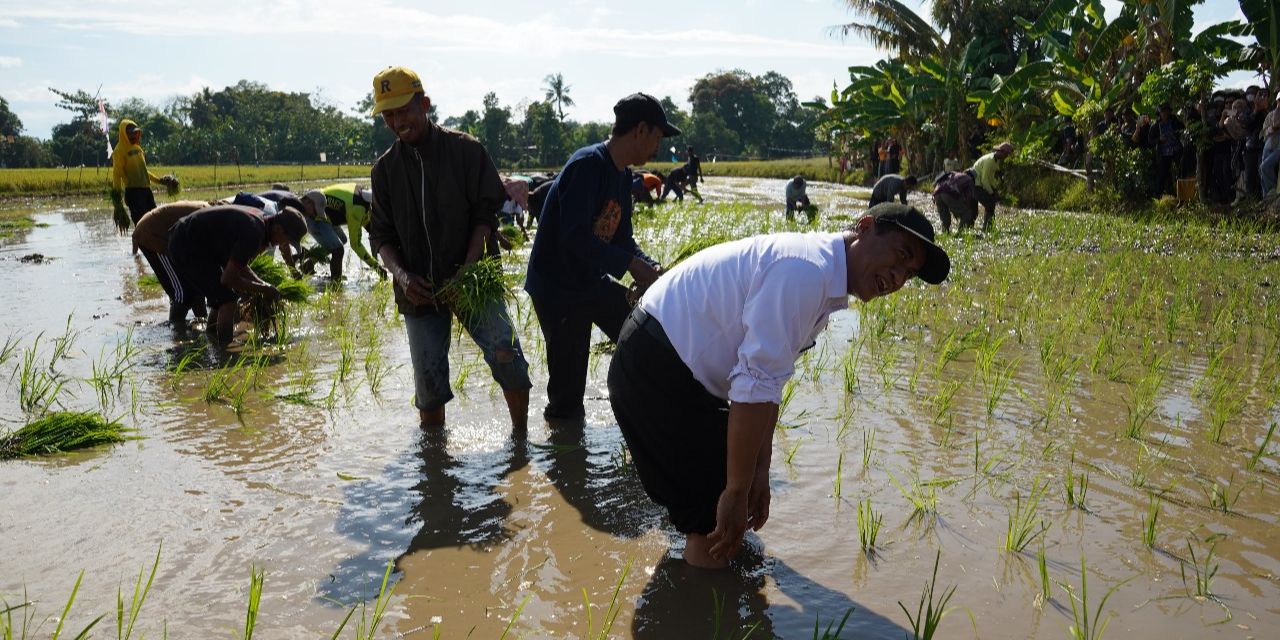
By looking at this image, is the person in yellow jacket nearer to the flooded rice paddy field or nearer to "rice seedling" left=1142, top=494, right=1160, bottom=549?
the flooded rice paddy field

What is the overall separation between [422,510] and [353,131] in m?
60.1

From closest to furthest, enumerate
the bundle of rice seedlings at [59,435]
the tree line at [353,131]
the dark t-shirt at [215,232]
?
the bundle of rice seedlings at [59,435] < the dark t-shirt at [215,232] < the tree line at [353,131]

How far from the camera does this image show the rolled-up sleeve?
1.98m

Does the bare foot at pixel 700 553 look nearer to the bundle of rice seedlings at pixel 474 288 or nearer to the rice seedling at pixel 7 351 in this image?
the bundle of rice seedlings at pixel 474 288

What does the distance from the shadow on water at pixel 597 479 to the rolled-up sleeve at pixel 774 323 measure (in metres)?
1.11

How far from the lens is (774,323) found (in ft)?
6.51

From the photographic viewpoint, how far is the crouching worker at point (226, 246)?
5.65 m

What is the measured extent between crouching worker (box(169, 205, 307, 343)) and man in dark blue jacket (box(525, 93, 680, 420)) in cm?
253

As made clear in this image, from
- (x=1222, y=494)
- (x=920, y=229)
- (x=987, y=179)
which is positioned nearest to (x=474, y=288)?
(x=920, y=229)

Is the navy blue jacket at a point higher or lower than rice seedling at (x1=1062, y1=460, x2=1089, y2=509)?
higher

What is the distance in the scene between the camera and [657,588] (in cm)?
258

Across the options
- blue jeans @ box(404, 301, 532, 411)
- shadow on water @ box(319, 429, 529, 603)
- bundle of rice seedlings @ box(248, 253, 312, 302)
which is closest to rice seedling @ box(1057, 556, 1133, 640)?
shadow on water @ box(319, 429, 529, 603)

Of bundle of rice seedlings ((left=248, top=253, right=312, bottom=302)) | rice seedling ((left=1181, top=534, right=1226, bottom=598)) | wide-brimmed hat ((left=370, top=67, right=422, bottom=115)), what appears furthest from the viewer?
bundle of rice seedlings ((left=248, top=253, right=312, bottom=302))

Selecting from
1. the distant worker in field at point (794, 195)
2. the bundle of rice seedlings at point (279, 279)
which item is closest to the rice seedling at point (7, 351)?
the bundle of rice seedlings at point (279, 279)
